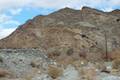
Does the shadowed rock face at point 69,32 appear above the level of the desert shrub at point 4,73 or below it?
above

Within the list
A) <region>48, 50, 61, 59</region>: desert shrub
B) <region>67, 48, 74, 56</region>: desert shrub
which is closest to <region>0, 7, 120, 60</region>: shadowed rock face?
<region>67, 48, 74, 56</region>: desert shrub

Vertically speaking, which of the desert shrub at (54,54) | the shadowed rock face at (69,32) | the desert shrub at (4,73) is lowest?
the desert shrub at (4,73)

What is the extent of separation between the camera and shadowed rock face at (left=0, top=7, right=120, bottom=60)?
4994cm

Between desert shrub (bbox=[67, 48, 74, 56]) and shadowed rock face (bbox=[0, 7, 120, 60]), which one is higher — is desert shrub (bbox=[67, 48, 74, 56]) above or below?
below

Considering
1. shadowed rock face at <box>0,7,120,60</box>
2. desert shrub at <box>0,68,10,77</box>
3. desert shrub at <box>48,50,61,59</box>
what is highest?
shadowed rock face at <box>0,7,120,60</box>

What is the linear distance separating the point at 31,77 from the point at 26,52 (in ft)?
34.2

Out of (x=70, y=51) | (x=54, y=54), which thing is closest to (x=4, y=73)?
(x=54, y=54)

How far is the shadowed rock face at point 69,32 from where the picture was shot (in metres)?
49.9

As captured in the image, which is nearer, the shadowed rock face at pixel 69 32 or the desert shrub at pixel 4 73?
the desert shrub at pixel 4 73

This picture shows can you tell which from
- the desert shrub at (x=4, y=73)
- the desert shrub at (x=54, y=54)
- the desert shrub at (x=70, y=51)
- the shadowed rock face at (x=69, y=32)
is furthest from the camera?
the shadowed rock face at (x=69, y=32)

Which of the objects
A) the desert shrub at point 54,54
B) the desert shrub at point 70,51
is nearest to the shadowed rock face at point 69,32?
the desert shrub at point 70,51

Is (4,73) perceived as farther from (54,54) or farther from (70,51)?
(70,51)

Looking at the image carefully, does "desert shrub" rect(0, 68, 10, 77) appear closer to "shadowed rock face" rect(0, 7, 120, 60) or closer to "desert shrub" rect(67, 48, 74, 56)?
"desert shrub" rect(67, 48, 74, 56)

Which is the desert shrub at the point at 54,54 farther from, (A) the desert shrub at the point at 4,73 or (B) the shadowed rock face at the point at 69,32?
(A) the desert shrub at the point at 4,73
